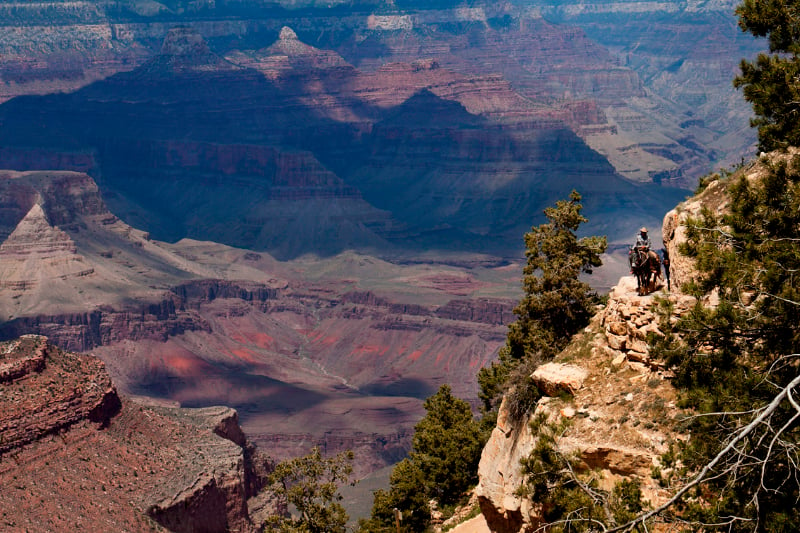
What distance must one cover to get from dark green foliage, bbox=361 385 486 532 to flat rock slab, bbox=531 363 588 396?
47.9 feet

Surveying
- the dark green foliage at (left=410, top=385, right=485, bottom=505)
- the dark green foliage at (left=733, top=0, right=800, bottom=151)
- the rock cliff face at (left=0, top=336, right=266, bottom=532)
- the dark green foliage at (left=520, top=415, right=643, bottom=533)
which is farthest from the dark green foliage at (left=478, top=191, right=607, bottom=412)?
the rock cliff face at (left=0, top=336, right=266, bottom=532)

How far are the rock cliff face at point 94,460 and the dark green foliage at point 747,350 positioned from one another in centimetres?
4781

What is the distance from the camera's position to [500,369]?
5756cm

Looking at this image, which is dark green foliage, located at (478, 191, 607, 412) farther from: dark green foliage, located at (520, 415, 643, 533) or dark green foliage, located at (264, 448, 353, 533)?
dark green foliage, located at (520, 415, 643, 533)

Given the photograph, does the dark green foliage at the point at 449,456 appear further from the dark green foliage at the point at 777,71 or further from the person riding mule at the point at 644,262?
the dark green foliage at the point at 777,71

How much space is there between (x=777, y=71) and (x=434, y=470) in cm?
2784

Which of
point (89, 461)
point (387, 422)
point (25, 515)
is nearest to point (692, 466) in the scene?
point (25, 515)

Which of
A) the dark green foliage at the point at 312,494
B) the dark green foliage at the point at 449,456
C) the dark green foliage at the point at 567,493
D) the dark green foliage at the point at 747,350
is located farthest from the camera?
the dark green foliage at the point at 449,456

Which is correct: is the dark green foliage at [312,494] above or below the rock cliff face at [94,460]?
above

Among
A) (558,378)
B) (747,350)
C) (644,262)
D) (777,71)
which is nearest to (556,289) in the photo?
(644,262)

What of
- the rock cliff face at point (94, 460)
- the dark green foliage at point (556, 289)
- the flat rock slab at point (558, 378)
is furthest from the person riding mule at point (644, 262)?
the rock cliff face at point (94, 460)

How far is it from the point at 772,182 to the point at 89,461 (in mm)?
56610

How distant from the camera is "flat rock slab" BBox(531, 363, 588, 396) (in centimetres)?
3344

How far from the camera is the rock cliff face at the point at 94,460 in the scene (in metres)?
68.8
